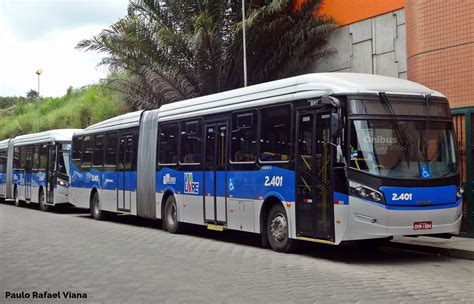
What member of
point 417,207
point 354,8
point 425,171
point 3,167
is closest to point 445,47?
point 425,171

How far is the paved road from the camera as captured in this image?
7746 mm

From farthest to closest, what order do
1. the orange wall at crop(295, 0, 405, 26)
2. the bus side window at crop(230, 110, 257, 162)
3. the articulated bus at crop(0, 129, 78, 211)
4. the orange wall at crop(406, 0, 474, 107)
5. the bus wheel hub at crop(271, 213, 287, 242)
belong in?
1. the articulated bus at crop(0, 129, 78, 211)
2. the orange wall at crop(295, 0, 405, 26)
3. the orange wall at crop(406, 0, 474, 107)
4. the bus side window at crop(230, 110, 257, 162)
5. the bus wheel hub at crop(271, 213, 287, 242)

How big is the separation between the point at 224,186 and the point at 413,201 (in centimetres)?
455

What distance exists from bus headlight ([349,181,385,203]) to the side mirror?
0.82 meters

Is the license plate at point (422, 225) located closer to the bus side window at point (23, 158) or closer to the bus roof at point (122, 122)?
the bus roof at point (122, 122)

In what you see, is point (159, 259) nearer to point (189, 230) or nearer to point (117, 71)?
point (189, 230)

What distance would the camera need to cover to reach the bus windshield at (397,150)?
10000 millimetres

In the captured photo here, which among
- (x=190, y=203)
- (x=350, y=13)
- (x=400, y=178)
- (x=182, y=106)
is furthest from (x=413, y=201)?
(x=350, y=13)

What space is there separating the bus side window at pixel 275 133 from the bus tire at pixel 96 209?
10140mm

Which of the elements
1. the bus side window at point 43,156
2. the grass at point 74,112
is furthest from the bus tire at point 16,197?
the grass at point 74,112

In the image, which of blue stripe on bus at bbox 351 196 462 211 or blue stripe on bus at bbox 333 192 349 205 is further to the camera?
blue stripe on bus at bbox 333 192 349 205

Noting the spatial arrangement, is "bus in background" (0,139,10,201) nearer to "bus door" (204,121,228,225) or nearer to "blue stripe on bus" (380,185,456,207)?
"bus door" (204,121,228,225)

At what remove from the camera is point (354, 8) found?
19.8 m

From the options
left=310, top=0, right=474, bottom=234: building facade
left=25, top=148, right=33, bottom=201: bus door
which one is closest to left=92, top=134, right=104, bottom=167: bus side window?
left=25, top=148, right=33, bottom=201: bus door
